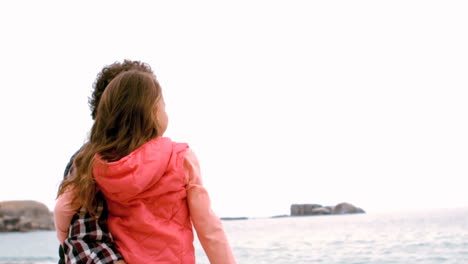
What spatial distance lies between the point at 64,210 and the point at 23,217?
233ft

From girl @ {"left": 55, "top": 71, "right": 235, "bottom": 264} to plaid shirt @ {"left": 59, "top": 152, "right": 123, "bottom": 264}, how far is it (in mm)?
26

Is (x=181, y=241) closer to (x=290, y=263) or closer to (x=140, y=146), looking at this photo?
(x=140, y=146)

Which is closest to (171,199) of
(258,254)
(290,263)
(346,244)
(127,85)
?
(127,85)

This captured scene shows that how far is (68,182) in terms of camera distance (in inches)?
Answer: 70.5

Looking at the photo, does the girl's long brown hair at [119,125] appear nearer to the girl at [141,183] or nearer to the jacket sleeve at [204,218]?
the girl at [141,183]

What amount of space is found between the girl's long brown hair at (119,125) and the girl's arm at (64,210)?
21 millimetres

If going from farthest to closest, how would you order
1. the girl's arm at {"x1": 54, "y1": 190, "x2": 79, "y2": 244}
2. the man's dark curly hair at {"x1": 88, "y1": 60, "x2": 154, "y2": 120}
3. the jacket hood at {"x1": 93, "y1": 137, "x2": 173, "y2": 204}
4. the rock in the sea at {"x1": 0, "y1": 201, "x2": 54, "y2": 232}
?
the rock in the sea at {"x1": 0, "y1": 201, "x2": 54, "y2": 232} < the man's dark curly hair at {"x1": 88, "y1": 60, "x2": 154, "y2": 120} < the girl's arm at {"x1": 54, "y1": 190, "x2": 79, "y2": 244} < the jacket hood at {"x1": 93, "y1": 137, "x2": 173, "y2": 204}

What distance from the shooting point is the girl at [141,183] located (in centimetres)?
170

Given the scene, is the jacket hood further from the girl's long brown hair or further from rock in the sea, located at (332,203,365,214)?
rock in the sea, located at (332,203,365,214)

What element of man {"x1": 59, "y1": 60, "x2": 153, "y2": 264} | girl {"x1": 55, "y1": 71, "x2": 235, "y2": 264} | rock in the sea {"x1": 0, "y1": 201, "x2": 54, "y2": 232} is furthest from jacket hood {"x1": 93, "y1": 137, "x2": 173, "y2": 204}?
rock in the sea {"x1": 0, "y1": 201, "x2": 54, "y2": 232}

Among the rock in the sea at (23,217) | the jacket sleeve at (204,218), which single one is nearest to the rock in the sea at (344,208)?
the rock in the sea at (23,217)

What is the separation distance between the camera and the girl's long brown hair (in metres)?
1.75

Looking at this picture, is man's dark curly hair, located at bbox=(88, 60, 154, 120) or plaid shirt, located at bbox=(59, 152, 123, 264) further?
man's dark curly hair, located at bbox=(88, 60, 154, 120)

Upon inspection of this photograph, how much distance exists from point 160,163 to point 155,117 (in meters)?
0.21
